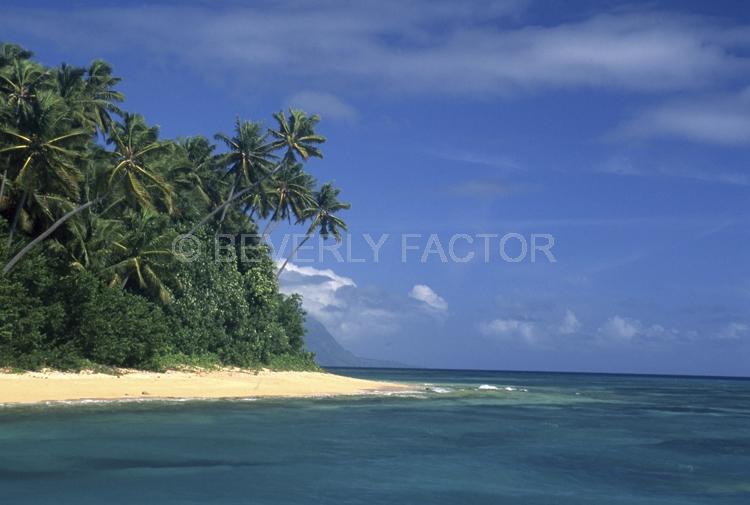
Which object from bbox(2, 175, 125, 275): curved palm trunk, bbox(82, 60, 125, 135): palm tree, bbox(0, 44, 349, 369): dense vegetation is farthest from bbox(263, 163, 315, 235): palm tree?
bbox(2, 175, 125, 275): curved palm trunk

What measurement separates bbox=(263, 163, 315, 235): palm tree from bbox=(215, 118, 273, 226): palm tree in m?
4.18

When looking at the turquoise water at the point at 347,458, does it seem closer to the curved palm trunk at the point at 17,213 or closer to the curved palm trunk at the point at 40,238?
the curved palm trunk at the point at 40,238

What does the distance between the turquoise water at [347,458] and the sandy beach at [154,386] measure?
2262 millimetres

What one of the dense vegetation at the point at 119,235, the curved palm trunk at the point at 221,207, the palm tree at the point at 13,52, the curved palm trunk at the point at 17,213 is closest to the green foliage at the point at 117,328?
the dense vegetation at the point at 119,235

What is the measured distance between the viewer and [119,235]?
3509 cm

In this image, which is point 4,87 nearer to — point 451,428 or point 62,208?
point 62,208

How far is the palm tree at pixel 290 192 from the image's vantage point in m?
58.2

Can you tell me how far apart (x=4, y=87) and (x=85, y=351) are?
12.7 meters

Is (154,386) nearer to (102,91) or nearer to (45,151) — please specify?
(45,151)

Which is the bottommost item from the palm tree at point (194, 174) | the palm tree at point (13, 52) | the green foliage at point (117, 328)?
the green foliage at point (117, 328)

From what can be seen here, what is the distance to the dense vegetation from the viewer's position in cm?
2941

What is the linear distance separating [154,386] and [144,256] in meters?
7.85

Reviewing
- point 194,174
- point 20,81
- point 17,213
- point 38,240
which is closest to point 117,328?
point 38,240

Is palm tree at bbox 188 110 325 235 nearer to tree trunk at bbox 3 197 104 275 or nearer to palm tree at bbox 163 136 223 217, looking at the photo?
palm tree at bbox 163 136 223 217
